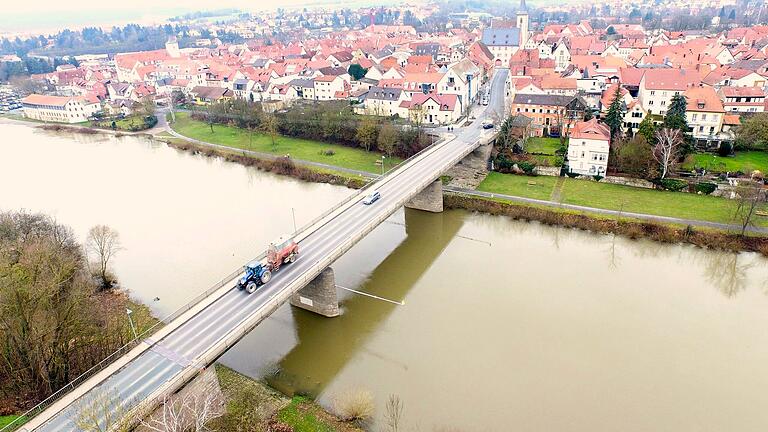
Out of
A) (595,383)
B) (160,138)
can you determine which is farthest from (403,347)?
(160,138)

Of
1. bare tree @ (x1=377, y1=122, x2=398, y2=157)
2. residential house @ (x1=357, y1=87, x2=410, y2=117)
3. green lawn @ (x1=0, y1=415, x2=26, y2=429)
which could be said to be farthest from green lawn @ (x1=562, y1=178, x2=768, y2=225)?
green lawn @ (x1=0, y1=415, x2=26, y2=429)

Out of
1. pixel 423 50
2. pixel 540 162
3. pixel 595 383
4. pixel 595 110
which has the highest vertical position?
pixel 423 50

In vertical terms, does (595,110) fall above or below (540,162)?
above

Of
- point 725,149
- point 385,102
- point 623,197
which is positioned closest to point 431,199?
point 623,197

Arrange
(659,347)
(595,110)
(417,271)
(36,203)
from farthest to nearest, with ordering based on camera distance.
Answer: (595,110), (36,203), (417,271), (659,347)

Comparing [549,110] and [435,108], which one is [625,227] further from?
[435,108]

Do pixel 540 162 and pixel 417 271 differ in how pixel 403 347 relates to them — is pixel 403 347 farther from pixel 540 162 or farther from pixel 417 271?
pixel 540 162

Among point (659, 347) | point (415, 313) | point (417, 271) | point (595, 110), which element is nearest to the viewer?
point (659, 347)

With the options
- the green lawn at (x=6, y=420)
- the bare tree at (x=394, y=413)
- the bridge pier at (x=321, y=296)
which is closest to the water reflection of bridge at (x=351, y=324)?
the bridge pier at (x=321, y=296)
